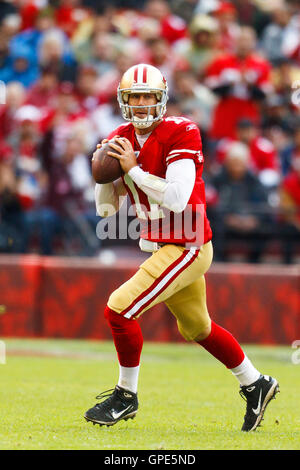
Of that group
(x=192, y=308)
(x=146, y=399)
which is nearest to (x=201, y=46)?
(x=146, y=399)

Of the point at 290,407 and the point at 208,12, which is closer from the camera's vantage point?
the point at 290,407

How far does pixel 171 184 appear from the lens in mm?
4789

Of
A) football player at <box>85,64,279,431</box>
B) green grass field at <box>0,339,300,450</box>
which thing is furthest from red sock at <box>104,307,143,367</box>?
green grass field at <box>0,339,300,450</box>

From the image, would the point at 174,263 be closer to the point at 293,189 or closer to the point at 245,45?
the point at 293,189

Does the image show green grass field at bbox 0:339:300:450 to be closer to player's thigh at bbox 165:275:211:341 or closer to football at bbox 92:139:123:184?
player's thigh at bbox 165:275:211:341

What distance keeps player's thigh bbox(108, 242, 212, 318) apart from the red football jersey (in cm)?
8

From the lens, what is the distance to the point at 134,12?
46.8 ft

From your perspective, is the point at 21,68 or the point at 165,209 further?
the point at 21,68

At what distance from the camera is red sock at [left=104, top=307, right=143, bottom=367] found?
4.91 meters

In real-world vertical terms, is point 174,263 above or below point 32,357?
above

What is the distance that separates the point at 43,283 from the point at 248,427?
547 cm

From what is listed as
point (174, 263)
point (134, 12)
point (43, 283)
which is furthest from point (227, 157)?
point (174, 263)

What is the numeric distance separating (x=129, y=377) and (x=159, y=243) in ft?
2.53

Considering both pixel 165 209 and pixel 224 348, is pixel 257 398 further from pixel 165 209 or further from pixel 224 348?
pixel 165 209
